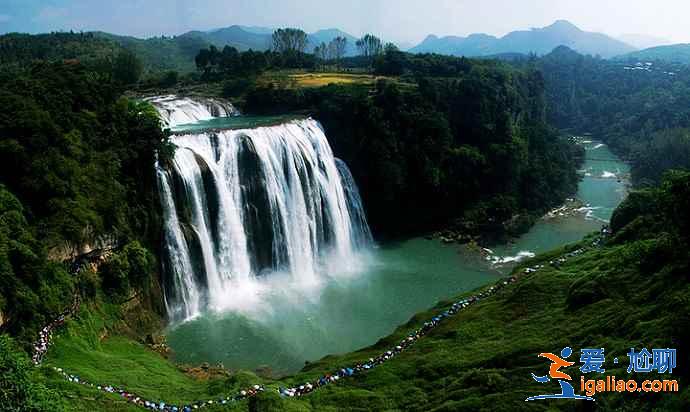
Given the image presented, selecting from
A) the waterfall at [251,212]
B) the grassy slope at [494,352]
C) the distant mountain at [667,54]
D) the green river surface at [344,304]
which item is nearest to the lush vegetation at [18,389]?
the grassy slope at [494,352]

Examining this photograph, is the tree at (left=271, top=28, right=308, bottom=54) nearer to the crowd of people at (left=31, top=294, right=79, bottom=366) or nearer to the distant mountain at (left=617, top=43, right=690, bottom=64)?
the crowd of people at (left=31, top=294, right=79, bottom=366)

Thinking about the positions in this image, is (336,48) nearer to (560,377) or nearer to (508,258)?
(508,258)

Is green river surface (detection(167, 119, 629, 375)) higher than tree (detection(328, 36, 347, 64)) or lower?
lower

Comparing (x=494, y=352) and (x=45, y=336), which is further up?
(x=45, y=336)

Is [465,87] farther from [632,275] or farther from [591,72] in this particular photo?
[591,72]

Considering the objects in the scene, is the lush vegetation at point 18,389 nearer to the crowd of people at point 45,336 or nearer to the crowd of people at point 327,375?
the crowd of people at point 327,375

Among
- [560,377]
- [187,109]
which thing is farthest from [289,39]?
[560,377]

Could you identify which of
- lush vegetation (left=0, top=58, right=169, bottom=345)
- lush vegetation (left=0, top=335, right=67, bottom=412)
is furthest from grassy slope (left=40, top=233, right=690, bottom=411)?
lush vegetation (left=0, top=335, right=67, bottom=412)

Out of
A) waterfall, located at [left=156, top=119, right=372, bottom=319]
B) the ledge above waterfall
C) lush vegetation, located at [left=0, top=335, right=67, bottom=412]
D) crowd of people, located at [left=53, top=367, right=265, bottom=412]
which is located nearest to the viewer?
lush vegetation, located at [left=0, top=335, right=67, bottom=412]
